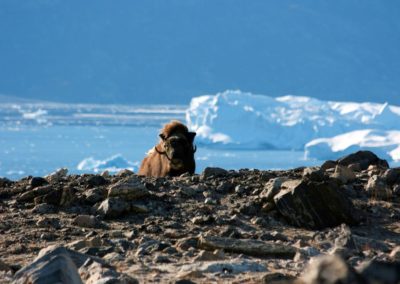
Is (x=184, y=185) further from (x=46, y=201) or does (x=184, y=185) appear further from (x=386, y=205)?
(x=386, y=205)

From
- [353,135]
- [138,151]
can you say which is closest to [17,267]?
[353,135]

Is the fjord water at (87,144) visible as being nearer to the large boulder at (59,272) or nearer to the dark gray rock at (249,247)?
the dark gray rock at (249,247)

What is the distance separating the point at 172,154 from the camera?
12836 mm

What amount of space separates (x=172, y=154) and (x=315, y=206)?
6630mm

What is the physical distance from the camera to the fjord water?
69.6 m

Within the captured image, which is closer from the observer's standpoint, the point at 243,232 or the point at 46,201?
the point at 243,232

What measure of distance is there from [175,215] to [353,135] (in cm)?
7526

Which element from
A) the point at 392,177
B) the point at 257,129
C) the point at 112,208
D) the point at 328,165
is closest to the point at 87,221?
the point at 112,208

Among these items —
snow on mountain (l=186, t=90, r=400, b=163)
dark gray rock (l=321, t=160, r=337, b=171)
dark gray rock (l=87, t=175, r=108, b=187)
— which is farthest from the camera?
snow on mountain (l=186, t=90, r=400, b=163)

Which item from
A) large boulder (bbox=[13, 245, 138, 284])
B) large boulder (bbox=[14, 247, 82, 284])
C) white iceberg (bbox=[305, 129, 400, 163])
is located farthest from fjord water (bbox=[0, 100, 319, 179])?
large boulder (bbox=[14, 247, 82, 284])

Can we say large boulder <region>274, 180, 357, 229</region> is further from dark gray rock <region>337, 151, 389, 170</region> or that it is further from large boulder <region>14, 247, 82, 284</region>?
dark gray rock <region>337, 151, 389, 170</region>

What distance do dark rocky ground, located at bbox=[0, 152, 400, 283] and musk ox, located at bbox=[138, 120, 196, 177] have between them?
14.1ft

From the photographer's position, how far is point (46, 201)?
23.6 ft

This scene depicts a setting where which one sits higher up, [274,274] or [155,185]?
[155,185]
